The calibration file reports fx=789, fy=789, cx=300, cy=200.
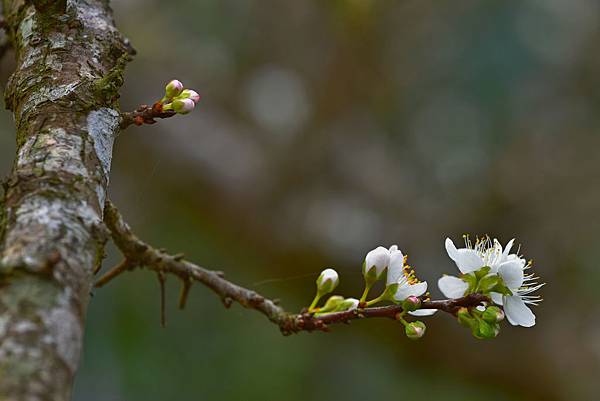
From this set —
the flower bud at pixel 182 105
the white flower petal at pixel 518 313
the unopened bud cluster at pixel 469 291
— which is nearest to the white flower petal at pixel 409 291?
the unopened bud cluster at pixel 469 291

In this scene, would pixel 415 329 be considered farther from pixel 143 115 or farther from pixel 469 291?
pixel 143 115

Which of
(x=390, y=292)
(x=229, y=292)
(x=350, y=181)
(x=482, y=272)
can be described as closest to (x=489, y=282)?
(x=482, y=272)

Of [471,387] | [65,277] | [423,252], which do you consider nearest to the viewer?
[65,277]

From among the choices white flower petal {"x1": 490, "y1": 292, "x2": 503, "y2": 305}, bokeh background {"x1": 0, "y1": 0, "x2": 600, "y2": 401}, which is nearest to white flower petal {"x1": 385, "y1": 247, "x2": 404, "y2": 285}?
white flower petal {"x1": 490, "y1": 292, "x2": 503, "y2": 305}

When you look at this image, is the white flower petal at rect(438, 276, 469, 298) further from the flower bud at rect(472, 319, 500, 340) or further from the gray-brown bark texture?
the gray-brown bark texture

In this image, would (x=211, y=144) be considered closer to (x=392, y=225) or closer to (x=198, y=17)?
(x=392, y=225)

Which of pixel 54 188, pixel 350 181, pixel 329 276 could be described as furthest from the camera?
pixel 350 181

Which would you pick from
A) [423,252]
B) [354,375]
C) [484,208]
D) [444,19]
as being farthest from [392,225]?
[444,19]
